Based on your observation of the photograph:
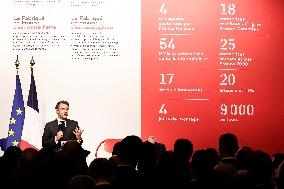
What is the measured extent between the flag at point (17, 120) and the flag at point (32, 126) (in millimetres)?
83

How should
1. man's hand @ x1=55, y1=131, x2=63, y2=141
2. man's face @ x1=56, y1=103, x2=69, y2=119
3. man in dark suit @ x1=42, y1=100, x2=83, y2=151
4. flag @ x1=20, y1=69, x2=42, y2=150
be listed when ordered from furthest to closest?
flag @ x1=20, y1=69, x2=42, y2=150 → man's face @ x1=56, y1=103, x2=69, y2=119 → man in dark suit @ x1=42, y1=100, x2=83, y2=151 → man's hand @ x1=55, y1=131, x2=63, y2=141

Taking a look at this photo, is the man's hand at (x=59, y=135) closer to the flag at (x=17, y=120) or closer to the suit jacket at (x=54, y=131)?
the suit jacket at (x=54, y=131)

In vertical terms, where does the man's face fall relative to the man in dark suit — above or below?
above

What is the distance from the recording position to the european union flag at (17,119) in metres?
8.16

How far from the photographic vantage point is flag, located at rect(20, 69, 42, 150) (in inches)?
319

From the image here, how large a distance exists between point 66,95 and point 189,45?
189 centimetres

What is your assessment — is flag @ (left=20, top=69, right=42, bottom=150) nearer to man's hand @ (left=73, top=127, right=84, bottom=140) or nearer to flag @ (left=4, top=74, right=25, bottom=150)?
flag @ (left=4, top=74, right=25, bottom=150)

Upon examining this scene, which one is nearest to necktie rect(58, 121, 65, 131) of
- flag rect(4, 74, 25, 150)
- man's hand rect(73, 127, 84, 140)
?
man's hand rect(73, 127, 84, 140)

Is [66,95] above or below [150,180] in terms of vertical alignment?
above

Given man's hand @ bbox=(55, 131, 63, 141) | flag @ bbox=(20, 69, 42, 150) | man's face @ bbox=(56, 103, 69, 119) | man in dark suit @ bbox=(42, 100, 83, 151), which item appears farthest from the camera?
flag @ bbox=(20, 69, 42, 150)

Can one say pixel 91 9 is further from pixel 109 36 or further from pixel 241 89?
pixel 241 89

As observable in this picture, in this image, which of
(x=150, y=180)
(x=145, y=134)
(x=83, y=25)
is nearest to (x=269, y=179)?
(x=150, y=180)

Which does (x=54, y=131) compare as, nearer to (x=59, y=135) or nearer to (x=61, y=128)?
(x=61, y=128)

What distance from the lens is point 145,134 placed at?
334 inches
